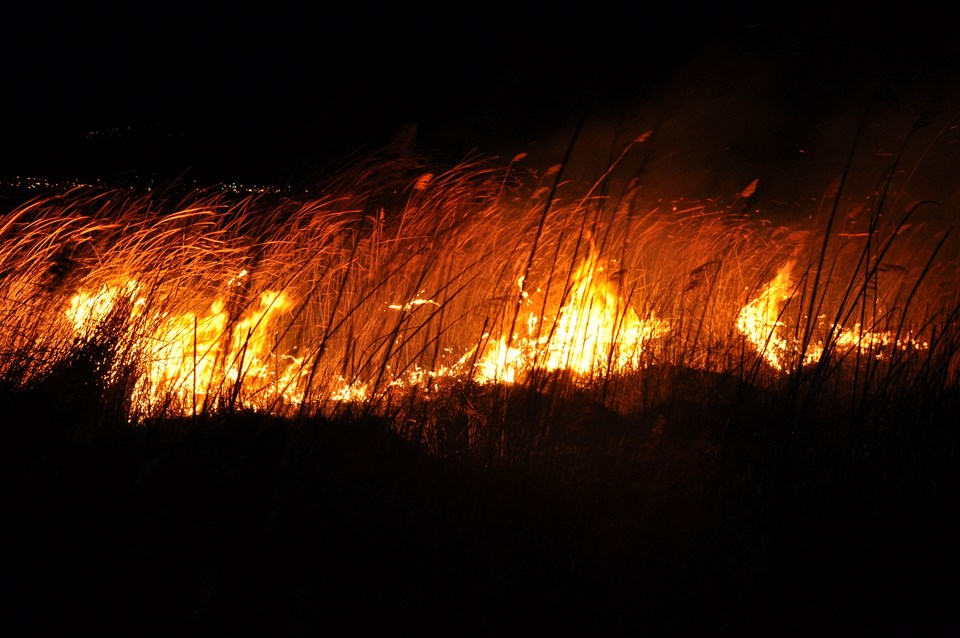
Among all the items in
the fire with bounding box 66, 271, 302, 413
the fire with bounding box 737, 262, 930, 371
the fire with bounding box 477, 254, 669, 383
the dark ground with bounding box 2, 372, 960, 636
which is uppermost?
the fire with bounding box 737, 262, 930, 371

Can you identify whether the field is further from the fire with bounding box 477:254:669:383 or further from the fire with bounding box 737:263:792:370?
the fire with bounding box 737:263:792:370

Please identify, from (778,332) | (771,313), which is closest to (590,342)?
(778,332)

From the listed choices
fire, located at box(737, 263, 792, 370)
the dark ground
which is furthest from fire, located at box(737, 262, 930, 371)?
the dark ground

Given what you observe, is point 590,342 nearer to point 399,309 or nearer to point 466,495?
point 399,309

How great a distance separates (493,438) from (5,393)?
78.2 inches

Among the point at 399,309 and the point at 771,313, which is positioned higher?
the point at 771,313

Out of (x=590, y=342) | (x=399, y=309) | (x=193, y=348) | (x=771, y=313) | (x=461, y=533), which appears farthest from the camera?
(x=771, y=313)

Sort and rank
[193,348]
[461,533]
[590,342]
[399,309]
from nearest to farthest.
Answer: [461,533]
[193,348]
[399,309]
[590,342]

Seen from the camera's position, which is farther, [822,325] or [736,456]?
[822,325]

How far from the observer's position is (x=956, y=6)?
9.33m

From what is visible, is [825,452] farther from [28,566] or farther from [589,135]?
[589,135]

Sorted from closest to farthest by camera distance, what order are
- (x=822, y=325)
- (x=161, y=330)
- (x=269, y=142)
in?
1. (x=161, y=330)
2. (x=822, y=325)
3. (x=269, y=142)

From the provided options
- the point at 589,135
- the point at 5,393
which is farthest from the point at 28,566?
the point at 589,135

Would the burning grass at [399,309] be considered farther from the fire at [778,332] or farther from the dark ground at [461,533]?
the dark ground at [461,533]
